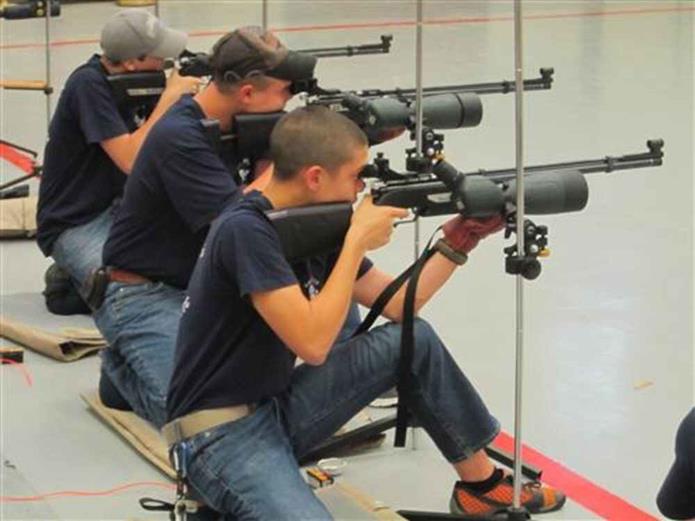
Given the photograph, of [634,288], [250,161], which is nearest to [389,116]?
[250,161]

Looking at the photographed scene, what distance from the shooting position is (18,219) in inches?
258

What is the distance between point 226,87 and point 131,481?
114 cm

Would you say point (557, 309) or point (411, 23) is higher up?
point (411, 23)

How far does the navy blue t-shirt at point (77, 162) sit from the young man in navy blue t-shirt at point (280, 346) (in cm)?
173

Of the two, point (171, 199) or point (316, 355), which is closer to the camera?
point (316, 355)

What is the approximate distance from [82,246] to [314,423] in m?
1.73

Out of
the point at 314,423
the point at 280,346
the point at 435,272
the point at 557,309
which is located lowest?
the point at 557,309

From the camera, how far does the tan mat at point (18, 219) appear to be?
6.54 metres

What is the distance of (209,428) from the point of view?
3293 mm

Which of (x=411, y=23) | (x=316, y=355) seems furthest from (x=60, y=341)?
(x=411, y=23)

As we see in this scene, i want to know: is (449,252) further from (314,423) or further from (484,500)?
(484,500)

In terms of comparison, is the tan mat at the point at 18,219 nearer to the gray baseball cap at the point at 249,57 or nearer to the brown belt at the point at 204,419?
the gray baseball cap at the point at 249,57

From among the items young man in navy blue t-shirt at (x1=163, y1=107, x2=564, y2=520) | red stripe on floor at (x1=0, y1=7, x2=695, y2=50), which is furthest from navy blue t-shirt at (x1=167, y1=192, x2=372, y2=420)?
red stripe on floor at (x1=0, y1=7, x2=695, y2=50)

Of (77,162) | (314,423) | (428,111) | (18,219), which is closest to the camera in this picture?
(314,423)
